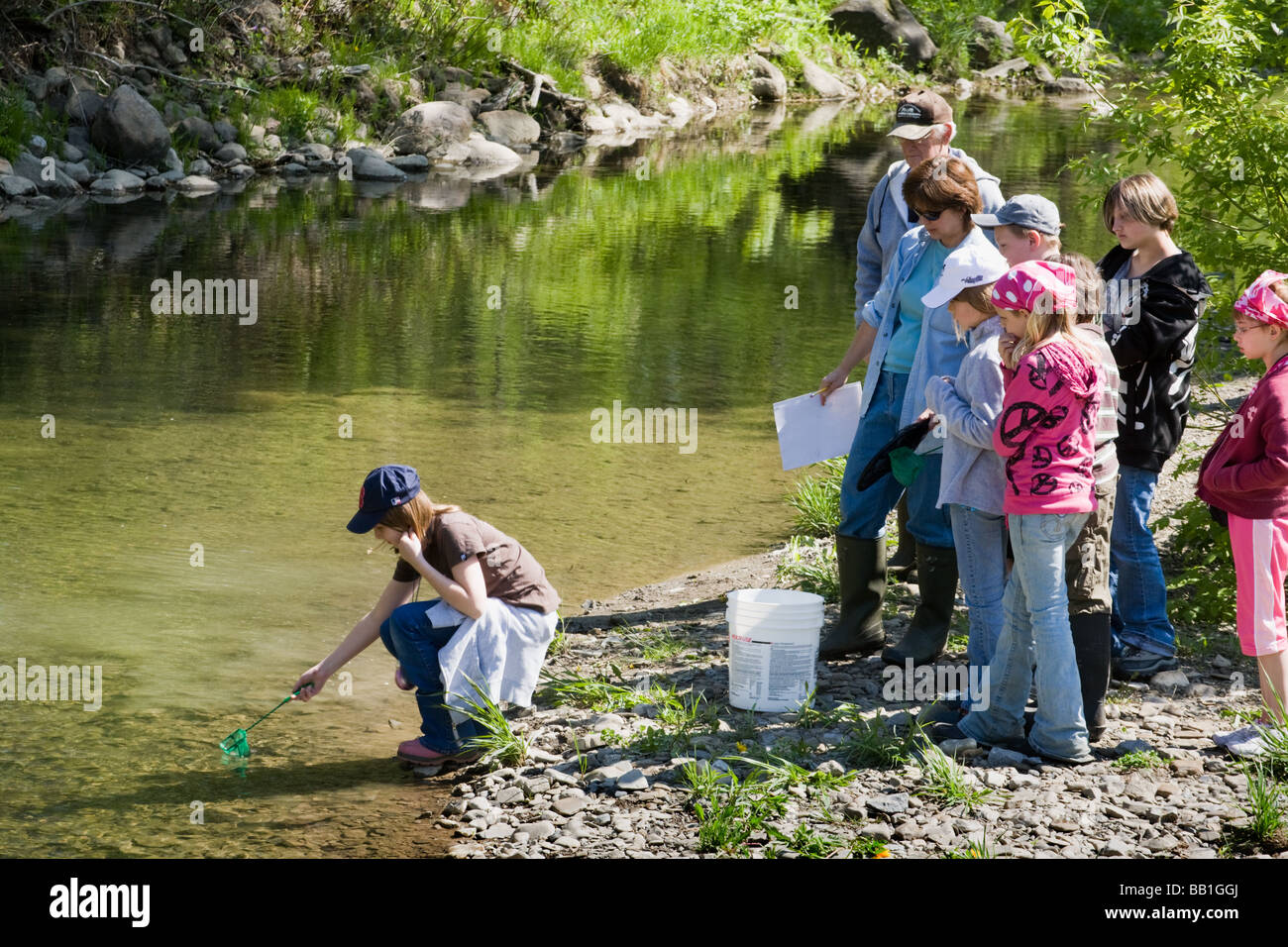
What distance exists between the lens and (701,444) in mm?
8648

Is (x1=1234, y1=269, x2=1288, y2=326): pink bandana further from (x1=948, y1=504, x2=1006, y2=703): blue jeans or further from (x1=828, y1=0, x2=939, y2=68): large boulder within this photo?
(x1=828, y1=0, x2=939, y2=68): large boulder

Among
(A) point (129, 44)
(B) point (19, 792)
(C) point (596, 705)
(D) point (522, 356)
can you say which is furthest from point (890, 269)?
(A) point (129, 44)

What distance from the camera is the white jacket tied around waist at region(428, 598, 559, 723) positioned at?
4656 mm

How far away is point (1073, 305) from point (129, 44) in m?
19.5

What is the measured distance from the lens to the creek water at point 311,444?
4.74 metres

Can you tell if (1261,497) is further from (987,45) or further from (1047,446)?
(987,45)

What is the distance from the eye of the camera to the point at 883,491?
518 cm

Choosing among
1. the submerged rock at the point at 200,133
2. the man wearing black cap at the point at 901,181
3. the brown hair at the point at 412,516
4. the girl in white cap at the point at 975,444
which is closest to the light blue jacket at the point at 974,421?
the girl in white cap at the point at 975,444

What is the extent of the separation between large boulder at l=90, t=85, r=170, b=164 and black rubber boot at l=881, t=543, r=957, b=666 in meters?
15.5

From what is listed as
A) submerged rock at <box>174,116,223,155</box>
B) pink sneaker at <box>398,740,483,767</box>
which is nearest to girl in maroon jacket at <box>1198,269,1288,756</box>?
pink sneaker at <box>398,740,483,767</box>

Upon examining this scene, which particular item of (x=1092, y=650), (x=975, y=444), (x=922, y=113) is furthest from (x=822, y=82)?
(x=1092, y=650)

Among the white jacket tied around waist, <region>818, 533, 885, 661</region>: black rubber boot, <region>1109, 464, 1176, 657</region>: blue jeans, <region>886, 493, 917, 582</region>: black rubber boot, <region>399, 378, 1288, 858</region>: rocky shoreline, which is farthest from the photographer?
<region>886, 493, 917, 582</region>: black rubber boot

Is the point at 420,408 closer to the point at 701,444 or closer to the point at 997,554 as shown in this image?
the point at 701,444

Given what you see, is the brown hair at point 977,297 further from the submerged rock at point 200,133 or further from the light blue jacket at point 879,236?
the submerged rock at point 200,133
